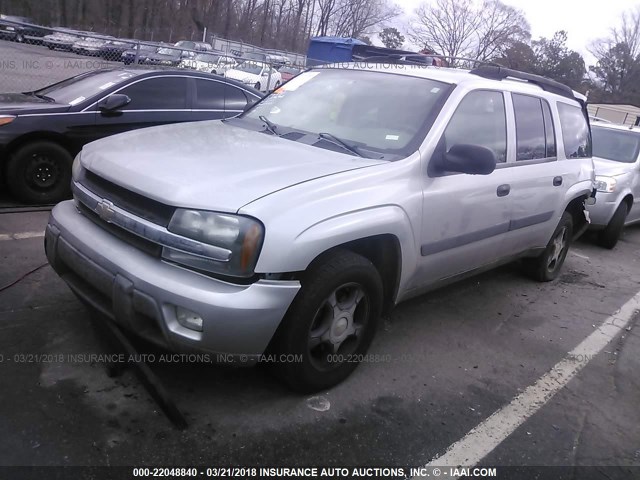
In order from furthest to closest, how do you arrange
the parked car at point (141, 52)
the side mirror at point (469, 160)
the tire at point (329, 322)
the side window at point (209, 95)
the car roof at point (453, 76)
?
the parked car at point (141, 52)
the side window at point (209, 95)
the car roof at point (453, 76)
the side mirror at point (469, 160)
the tire at point (329, 322)

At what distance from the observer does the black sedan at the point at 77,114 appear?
5539 millimetres

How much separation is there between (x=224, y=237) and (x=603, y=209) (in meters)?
6.61

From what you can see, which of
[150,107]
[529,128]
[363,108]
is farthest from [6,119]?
[529,128]

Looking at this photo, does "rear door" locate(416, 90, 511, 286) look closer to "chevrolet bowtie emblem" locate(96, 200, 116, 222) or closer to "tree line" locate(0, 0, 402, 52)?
"chevrolet bowtie emblem" locate(96, 200, 116, 222)

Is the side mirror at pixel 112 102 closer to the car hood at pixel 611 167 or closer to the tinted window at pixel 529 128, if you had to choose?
the tinted window at pixel 529 128

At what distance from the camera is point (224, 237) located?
8.14 feet

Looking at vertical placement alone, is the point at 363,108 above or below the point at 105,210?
above

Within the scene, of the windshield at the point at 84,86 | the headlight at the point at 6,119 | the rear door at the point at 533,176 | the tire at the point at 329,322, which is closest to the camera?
the tire at the point at 329,322

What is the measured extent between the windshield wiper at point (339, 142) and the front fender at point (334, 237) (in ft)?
1.54

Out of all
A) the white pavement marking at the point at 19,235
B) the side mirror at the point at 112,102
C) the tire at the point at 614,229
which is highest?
the side mirror at the point at 112,102

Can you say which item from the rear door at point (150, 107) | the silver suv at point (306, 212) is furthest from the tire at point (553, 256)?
the rear door at point (150, 107)

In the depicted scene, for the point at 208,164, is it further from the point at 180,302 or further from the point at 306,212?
the point at 180,302

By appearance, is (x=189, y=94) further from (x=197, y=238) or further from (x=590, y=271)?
(x=590, y=271)

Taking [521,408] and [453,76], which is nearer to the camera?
[521,408]
